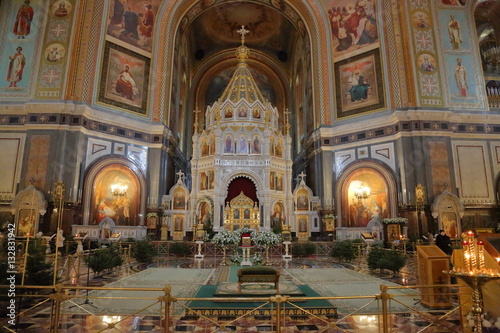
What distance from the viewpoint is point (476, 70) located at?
837 inches

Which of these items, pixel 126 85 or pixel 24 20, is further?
pixel 126 85

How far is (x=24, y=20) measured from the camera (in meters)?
20.6

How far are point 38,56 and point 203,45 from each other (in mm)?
17484

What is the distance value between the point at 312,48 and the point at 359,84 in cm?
489

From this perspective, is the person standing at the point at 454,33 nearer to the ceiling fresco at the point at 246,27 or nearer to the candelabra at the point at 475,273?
the ceiling fresco at the point at 246,27

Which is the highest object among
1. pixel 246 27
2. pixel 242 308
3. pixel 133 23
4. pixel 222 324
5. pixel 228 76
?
pixel 246 27

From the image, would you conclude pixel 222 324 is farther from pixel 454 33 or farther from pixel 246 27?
pixel 246 27

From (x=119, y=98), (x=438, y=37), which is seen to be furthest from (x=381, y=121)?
(x=119, y=98)

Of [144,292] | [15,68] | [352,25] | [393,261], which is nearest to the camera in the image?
[144,292]

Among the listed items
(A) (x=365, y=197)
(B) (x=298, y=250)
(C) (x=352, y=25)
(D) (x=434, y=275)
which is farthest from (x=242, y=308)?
(C) (x=352, y=25)

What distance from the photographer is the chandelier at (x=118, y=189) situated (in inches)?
811

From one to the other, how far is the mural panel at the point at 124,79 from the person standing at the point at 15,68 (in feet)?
14.2

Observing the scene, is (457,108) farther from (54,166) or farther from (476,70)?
(54,166)

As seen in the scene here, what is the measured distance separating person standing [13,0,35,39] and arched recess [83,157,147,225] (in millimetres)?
8819
